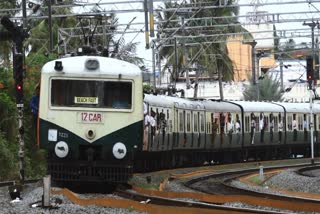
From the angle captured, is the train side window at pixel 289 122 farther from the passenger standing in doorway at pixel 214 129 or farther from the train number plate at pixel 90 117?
the train number plate at pixel 90 117

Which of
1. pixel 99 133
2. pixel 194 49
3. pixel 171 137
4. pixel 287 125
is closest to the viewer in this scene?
pixel 99 133

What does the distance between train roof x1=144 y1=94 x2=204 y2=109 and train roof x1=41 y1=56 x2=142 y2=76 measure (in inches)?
240

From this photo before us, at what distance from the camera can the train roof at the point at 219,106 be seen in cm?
3405

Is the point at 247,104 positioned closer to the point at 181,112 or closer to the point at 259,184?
the point at 181,112

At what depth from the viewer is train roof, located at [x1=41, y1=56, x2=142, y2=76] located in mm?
17188

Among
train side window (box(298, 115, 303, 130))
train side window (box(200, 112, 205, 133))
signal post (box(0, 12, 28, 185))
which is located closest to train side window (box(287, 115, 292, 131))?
train side window (box(298, 115, 303, 130))

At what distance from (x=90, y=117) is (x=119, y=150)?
87 cm

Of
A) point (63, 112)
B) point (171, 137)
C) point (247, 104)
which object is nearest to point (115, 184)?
point (63, 112)

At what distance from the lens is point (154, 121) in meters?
25.3

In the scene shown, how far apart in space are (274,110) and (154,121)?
1685 cm

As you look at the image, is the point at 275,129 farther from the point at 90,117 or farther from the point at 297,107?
Answer: the point at 90,117

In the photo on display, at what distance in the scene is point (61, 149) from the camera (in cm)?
1689

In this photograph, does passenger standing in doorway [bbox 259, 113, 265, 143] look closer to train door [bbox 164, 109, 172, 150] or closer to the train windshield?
train door [bbox 164, 109, 172, 150]

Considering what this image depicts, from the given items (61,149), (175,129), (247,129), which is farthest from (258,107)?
(61,149)
